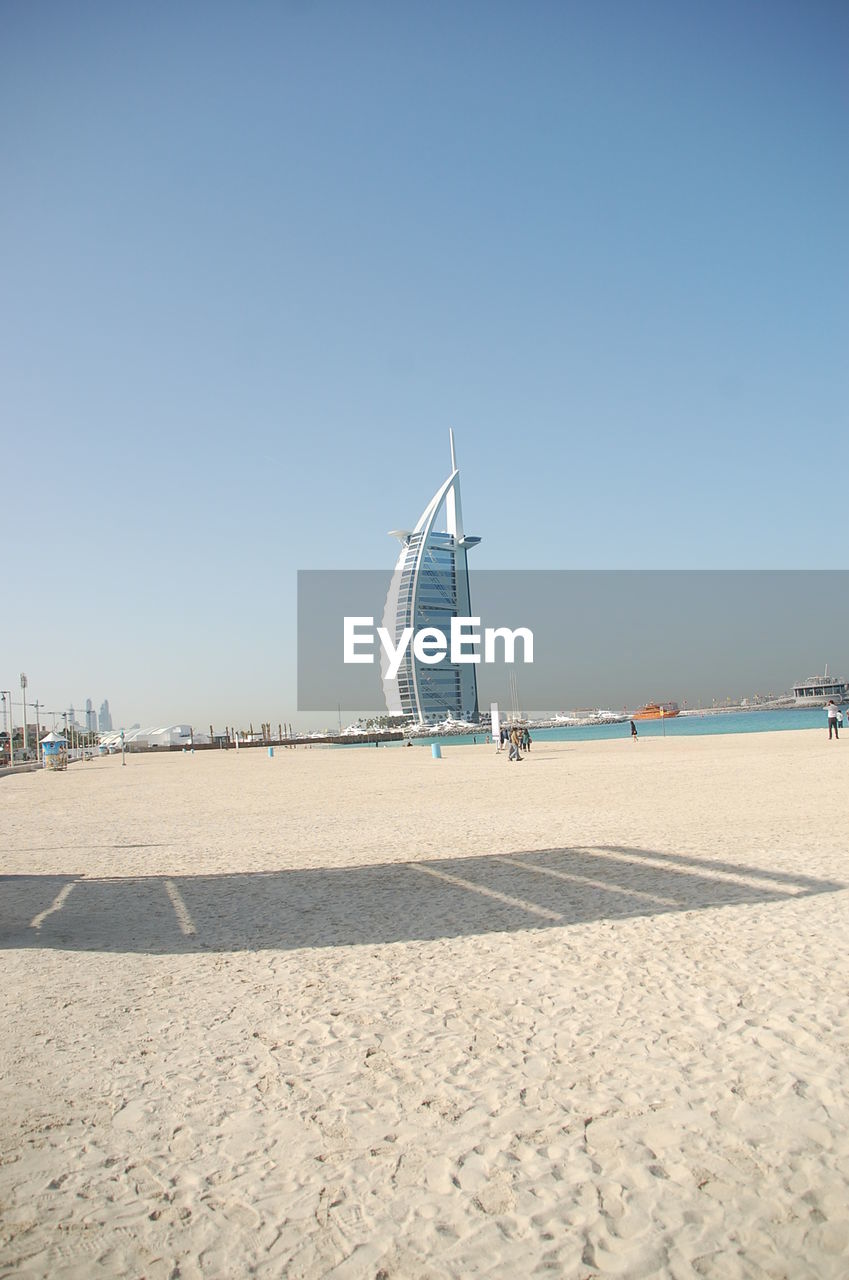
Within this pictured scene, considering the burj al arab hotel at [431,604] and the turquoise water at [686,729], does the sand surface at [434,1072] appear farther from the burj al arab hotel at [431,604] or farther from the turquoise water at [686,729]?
the burj al arab hotel at [431,604]

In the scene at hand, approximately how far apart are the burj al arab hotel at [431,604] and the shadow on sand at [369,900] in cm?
11412

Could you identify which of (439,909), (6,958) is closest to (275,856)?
(439,909)

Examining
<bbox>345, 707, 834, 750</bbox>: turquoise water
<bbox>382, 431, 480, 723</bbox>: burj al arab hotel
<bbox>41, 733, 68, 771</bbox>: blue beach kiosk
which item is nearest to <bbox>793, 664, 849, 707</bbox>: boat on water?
<bbox>345, 707, 834, 750</bbox>: turquoise water

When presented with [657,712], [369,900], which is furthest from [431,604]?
[369,900]

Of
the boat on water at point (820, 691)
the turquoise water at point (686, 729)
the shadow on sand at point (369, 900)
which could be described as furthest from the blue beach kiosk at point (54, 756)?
the boat on water at point (820, 691)

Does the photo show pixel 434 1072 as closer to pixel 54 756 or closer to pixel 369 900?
pixel 369 900

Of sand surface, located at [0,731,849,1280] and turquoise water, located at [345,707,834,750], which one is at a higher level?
sand surface, located at [0,731,849,1280]

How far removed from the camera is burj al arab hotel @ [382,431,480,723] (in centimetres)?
12381

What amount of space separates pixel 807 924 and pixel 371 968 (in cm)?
297

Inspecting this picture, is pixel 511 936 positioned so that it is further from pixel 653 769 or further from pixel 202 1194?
pixel 653 769

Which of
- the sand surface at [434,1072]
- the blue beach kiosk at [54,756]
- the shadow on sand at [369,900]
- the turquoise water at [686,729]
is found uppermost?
the sand surface at [434,1072]

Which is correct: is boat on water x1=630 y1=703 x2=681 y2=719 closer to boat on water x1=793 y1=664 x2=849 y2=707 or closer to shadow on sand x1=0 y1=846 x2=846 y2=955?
boat on water x1=793 y1=664 x2=849 y2=707

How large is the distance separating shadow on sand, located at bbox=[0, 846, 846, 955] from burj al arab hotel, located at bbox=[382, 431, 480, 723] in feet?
374

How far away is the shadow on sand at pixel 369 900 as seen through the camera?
5.77 metres
